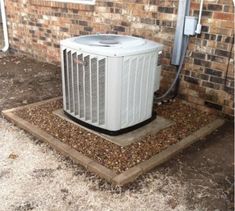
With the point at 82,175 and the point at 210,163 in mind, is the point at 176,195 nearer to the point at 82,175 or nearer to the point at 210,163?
the point at 210,163

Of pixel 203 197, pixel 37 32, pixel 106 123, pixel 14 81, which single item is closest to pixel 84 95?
pixel 106 123

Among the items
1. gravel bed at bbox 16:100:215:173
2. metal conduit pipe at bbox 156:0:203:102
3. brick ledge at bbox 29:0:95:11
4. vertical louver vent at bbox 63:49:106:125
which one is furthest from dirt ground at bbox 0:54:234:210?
brick ledge at bbox 29:0:95:11

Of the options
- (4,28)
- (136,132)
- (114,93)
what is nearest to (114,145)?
(136,132)

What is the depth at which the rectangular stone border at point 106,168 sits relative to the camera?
8.39 feet

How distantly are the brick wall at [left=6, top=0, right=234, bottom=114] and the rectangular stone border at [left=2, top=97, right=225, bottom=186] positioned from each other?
447 mm

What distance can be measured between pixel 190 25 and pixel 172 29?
0.98 feet

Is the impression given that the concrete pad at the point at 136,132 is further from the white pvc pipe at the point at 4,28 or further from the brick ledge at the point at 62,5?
the white pvc pipe at the point at 4,28

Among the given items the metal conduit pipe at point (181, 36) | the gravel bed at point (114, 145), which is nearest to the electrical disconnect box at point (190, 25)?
the metal conduit pipe at point (181, 36)

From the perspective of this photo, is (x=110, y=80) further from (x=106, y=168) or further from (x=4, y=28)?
(x=4, y=28)

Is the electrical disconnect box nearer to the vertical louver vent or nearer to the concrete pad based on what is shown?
the concrete pad

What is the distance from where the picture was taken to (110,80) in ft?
9.50

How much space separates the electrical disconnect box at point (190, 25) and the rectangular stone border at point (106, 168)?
39.6 inches

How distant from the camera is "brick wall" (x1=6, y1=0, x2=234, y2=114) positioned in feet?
11.1

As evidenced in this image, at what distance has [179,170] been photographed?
2.72 metres
